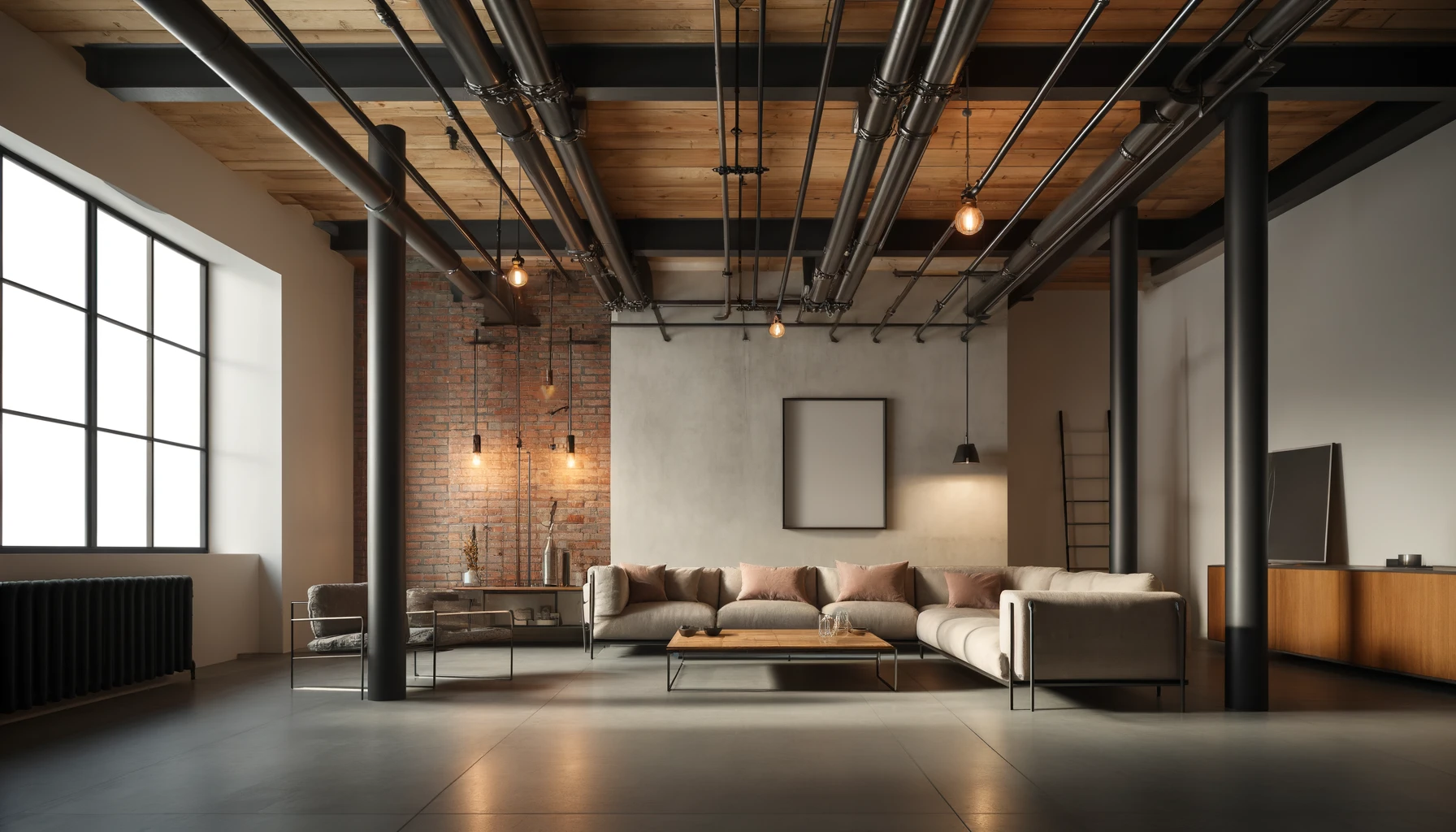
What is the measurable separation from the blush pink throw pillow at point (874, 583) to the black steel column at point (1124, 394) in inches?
80.7

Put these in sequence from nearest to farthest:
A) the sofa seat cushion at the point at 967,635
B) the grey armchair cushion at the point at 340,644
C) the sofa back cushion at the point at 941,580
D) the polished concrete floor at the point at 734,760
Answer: the polished concrete floor at the point at 734,760
the sofa seat cushion at the point at 967,635
the grey armchair cushion at the point at 340,644
the sofa back cushion at the point at 941,580

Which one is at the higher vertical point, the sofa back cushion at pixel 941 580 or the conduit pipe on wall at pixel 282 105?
the conduit pipe on wall at pixel 282 105

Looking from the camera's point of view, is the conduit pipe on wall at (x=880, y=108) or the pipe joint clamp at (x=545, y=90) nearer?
the conduit pipe on wall at (x=880, y=108)

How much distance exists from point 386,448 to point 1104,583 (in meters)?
5.56

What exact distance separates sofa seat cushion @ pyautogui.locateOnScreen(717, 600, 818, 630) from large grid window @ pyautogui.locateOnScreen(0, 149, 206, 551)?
5072 mm

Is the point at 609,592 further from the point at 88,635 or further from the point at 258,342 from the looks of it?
the point at 88,635

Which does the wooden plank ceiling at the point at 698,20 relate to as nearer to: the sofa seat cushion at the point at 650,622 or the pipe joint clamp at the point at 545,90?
the pipe joint clamp at the point at 545,90

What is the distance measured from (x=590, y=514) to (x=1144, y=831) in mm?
9226

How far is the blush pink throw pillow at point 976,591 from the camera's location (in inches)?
412

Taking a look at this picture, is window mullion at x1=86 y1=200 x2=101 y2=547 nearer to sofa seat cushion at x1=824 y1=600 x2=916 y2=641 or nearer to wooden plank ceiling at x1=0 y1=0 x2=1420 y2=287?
wooden plank ceiling at x1=0 y1=0 x2=1420 y2=287

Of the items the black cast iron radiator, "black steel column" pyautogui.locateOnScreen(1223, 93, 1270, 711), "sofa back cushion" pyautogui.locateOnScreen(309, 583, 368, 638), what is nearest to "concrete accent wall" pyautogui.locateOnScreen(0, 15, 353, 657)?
the black cast iron radiator

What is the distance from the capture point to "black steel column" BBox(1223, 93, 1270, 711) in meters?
6.99

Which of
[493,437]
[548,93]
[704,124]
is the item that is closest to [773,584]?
[493,437]

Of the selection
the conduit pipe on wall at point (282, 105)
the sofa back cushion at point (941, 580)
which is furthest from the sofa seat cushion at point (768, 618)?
the conduit pipe on wall at point (282, 105)
